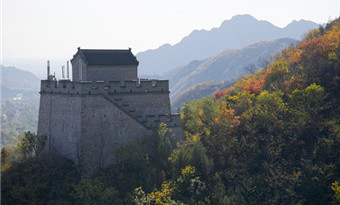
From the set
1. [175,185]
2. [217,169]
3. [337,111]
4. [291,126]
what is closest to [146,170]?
[175,185]

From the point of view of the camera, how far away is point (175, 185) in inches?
1564

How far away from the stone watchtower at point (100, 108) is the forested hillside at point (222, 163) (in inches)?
46.5

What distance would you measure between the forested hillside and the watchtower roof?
790cm

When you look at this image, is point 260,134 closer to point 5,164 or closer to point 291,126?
point 291,126

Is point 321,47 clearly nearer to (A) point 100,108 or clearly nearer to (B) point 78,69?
(B) point 78,69

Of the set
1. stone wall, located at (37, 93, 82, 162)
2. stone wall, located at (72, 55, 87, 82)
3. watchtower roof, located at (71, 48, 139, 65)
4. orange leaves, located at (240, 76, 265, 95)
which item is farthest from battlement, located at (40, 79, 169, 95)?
orange leaves, located at (240, 76, 265, 95)

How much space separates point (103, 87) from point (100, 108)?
182 centimetres

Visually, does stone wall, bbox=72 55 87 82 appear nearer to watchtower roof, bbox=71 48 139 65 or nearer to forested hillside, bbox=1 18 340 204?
watchtower roof, bbox=71 48 139 65

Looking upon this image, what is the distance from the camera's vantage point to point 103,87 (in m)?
39.9

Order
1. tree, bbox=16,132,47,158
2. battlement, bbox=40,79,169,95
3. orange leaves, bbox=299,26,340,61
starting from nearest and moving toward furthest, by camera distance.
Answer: battlement, bbox=40,79,169,95 < tree, bbox=16,132,47,158 < orange leaves, bbox=299,26,340,61

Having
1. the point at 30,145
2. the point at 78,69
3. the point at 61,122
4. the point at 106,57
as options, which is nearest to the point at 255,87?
the point at 106,57

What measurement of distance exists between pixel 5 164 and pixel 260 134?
23490 millimetres

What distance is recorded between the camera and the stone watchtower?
128ft

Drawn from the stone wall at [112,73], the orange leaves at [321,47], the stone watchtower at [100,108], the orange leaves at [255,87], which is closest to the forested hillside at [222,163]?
the stone watchtower at [100,108]
